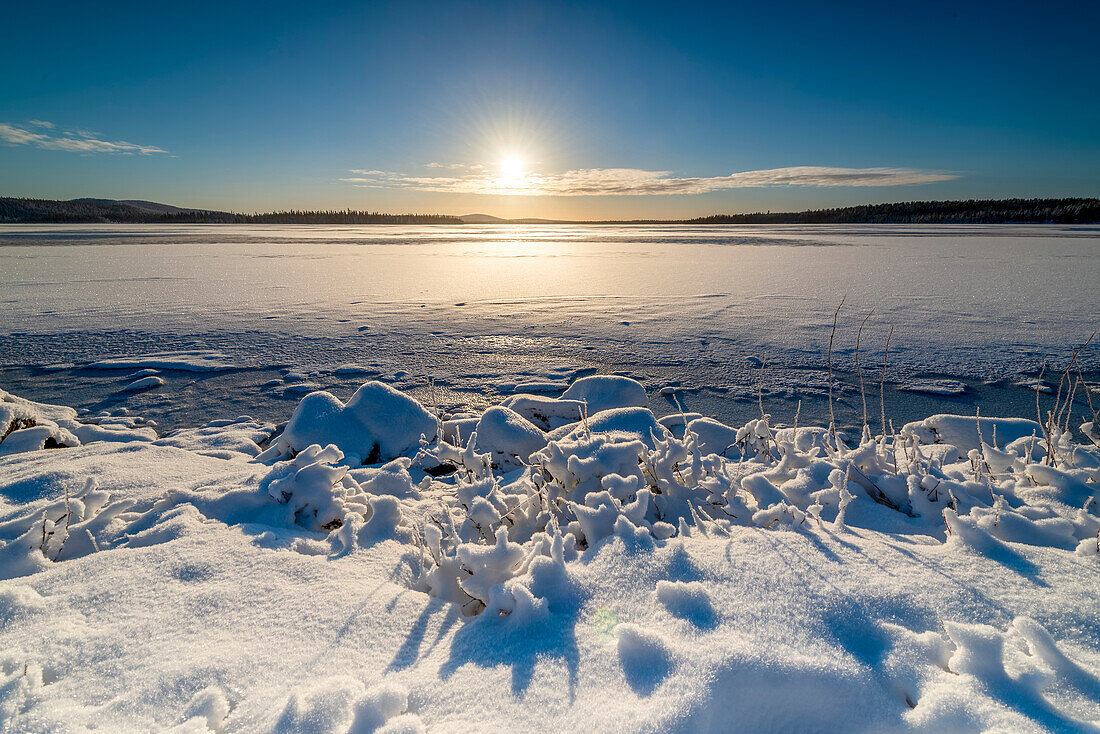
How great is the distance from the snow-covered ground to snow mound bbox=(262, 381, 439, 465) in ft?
1.50

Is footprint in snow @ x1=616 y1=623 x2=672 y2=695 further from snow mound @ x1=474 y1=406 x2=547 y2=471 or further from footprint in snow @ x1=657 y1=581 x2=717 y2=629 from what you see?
snow mound @ x1=474 y1=406 x2=547 y2=471

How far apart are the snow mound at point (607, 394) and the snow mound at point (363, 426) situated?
3.59 feet

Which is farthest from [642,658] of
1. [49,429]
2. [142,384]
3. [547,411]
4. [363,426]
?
[142,384]

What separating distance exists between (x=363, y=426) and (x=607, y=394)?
1.71m

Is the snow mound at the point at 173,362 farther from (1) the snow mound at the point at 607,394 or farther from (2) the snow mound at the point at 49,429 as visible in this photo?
(1) the snow mound at the point at 607,394

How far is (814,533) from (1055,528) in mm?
780

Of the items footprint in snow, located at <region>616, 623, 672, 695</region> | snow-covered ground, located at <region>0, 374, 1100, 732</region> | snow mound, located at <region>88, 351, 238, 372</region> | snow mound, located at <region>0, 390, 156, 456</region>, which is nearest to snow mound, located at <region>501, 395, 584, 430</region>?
snow-covered ground, located at <region>0, 374, 1100, 732</region>

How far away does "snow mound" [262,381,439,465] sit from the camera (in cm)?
309

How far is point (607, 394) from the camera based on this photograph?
3732 mm

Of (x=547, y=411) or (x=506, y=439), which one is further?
(x=547, y=411)

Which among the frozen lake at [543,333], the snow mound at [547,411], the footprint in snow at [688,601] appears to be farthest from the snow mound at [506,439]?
the footprint in snow at [688,601]

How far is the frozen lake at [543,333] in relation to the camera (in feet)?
13.9

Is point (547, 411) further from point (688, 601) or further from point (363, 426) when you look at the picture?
point (688, 601)

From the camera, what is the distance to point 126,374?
466 cm
